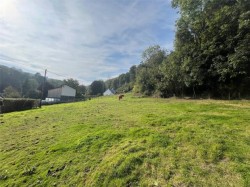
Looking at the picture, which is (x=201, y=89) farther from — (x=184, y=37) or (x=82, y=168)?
(x=82, y=168)

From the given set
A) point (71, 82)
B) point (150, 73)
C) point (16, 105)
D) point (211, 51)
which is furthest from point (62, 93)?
point (211, 51)

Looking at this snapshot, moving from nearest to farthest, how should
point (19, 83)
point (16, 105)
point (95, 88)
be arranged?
point (16, 105)
point (19, 83)
point (95, 88)

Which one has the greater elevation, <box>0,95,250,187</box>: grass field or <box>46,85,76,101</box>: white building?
<box>46,85,76,101</box>: white building

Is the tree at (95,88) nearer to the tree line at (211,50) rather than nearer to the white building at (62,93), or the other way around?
the white building at (62,93)

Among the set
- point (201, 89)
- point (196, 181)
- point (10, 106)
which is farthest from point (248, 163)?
point (10, 106)

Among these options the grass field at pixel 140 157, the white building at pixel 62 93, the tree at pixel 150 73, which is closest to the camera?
the grass field at pixel 140 157

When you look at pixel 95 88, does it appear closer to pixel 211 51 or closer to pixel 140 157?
pixel 211 51

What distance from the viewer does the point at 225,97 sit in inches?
660

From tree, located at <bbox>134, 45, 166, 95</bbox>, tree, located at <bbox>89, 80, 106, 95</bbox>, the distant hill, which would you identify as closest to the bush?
tree, located at <bbox>134, 45, 166, 95</bbox>

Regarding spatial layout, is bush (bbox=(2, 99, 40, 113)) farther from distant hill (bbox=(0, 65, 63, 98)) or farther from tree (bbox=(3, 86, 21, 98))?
distant hill (bbox=(0, 65, 63, 98))

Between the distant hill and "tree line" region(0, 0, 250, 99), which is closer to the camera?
"tree line" region(0, 0, 250, 99)

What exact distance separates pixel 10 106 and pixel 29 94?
145 ft

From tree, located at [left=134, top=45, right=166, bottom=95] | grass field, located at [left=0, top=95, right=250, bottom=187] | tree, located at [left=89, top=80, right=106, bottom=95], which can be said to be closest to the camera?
grass field, located at [left=0, top=95, right=250, bottom=187]

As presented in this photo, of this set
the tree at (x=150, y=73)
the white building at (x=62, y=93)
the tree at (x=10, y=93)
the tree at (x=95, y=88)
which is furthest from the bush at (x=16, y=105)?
the tree at (x=95, y=88)
